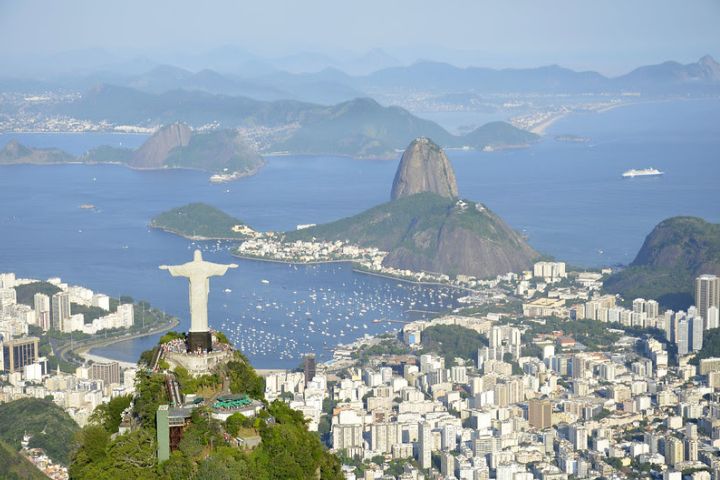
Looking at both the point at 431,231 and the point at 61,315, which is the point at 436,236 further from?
the point at 61,315

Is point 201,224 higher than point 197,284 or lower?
lower

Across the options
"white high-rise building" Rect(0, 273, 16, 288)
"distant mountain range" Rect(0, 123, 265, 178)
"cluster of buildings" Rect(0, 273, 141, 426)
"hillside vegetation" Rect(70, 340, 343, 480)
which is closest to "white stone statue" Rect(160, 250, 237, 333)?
"hillside vegetation" Rect(70, 340, 343, 480)

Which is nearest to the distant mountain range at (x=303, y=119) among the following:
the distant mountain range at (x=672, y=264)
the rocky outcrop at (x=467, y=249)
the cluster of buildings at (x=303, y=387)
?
the rocky outcrop at (x=467, y=249)

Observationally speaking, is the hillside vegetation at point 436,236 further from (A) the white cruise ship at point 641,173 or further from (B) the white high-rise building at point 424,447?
(A) the white cruise ship at point 641,173

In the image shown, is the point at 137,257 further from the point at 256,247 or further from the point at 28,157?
the point at 28,157

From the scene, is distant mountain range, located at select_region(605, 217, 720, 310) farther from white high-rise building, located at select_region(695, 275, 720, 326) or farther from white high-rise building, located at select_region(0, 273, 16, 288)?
white high-rise building, located at select_region(0, 273, 16, 288)

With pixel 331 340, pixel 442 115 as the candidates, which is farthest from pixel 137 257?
pixel 442 115

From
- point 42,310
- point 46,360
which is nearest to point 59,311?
point 42,310
